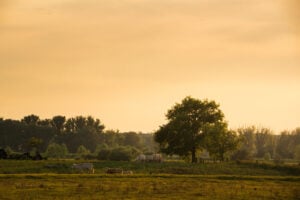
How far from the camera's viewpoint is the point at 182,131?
92812 mm

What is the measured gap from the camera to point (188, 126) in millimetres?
93500

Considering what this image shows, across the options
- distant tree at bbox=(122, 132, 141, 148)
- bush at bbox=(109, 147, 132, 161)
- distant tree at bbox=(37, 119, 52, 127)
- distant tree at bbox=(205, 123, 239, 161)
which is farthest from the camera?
distant tree at bbox=(122, 132, 141, 148)

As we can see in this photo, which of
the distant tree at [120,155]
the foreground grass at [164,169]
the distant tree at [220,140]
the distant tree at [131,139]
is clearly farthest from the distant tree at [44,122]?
the foreground grass at [164,169]

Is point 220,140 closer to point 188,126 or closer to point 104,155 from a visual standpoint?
point 188,126

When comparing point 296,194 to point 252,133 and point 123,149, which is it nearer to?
point 123,149

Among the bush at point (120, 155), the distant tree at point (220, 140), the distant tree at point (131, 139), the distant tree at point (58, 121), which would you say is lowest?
the bush at point (120, 155)

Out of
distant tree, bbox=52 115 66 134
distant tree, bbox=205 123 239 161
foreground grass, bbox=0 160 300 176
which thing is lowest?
foreground grass, bbox=0 160 300 176

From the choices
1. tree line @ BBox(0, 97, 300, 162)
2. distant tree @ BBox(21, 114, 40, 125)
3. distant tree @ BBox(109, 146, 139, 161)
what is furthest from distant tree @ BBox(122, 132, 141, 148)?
distant tree @ BBox(109, 146, 139, 161)

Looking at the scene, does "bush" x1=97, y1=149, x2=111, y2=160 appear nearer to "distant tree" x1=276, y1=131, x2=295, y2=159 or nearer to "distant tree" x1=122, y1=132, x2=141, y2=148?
"distant tree" x1=276, y1=131, x2=295, y2=159

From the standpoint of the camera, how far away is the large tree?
92375 millimetres

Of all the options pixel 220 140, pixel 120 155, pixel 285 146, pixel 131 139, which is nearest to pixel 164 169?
pixel 220 140

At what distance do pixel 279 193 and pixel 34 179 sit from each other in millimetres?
22449

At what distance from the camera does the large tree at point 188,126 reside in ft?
303

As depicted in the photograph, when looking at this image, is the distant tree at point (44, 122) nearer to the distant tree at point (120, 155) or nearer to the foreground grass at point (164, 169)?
the distant tree at point (120, 155)
